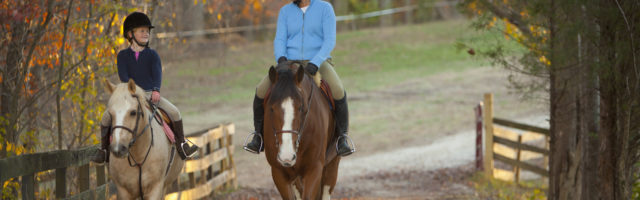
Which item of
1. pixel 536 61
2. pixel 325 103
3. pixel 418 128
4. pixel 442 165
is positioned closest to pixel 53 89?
pixel 325 103

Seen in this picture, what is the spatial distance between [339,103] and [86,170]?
2.67 meters

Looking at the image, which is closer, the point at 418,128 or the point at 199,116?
the point at 418,128

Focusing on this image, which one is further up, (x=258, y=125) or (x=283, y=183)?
(x=258, y=125)

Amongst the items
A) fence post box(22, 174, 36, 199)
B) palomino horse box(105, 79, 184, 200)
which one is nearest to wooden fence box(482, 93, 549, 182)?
palomino horse box(105, 79, 184, 200)

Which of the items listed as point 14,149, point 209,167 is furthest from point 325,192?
point 209,167

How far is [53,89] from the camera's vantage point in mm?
9586

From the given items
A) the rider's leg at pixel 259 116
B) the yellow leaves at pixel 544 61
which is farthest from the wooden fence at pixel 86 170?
the yellow leaves at pixel 544 61

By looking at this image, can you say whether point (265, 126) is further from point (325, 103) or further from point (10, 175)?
point (10, 175)

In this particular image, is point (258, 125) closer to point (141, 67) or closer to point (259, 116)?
point (259, 116)

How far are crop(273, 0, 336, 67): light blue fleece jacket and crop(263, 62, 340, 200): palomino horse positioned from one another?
0.42m

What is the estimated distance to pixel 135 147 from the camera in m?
6.17

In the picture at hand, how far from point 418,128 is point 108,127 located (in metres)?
18.4

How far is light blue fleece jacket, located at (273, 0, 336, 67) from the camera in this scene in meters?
6.96

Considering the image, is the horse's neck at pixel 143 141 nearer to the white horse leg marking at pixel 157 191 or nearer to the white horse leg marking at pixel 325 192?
the white horse leg marking at pixel 157 191
